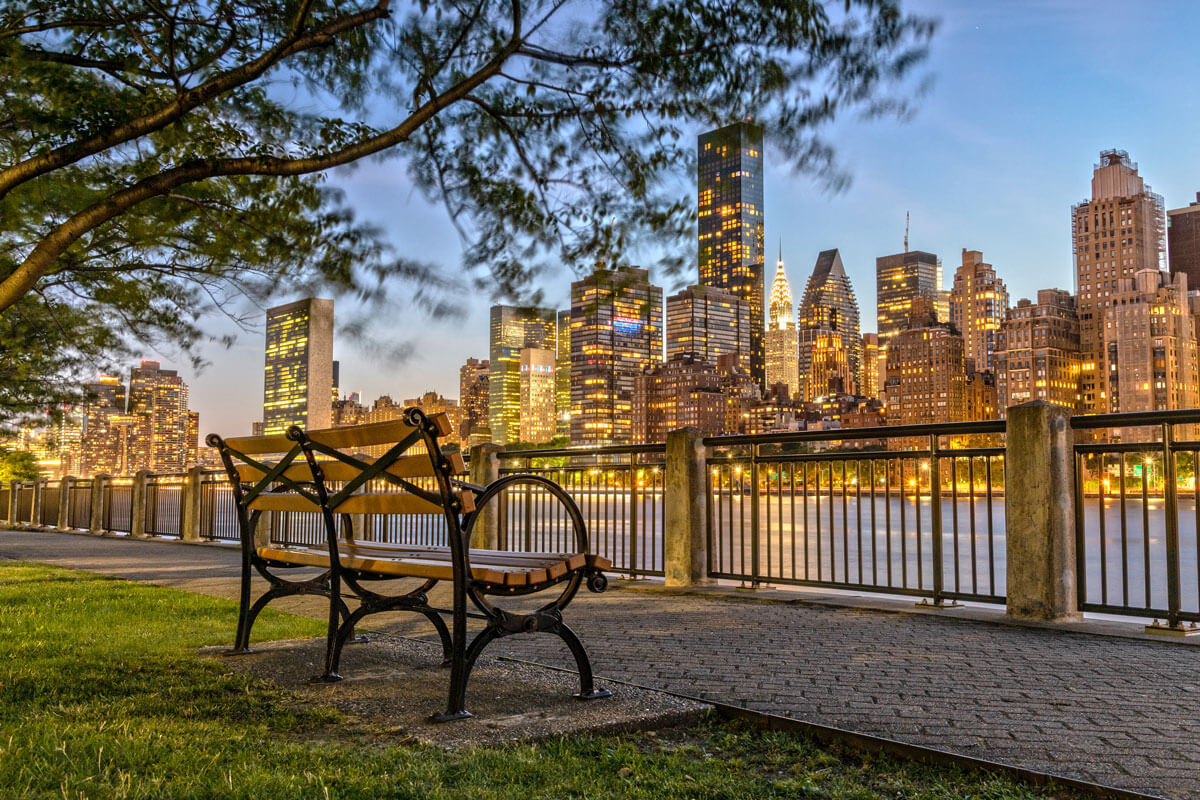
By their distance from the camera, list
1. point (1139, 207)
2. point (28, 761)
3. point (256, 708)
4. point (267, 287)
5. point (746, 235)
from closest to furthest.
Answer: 1. point (28, 761)
2. point (256, 708)
3. point (746, 235)
4. point (267, 287)
5. point (1139, 207)

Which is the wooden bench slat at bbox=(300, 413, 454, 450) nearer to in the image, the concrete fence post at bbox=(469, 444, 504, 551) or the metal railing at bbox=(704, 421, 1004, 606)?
the metal railing at bbox=(704, 421, 1004, 606)

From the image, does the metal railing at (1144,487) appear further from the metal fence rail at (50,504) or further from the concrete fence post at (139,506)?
the metal fence rail at (50,504)

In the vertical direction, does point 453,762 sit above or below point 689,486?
below

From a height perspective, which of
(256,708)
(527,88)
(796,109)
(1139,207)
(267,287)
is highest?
(1139,207)

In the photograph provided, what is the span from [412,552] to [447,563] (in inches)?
24.9

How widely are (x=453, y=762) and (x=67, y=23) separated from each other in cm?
628

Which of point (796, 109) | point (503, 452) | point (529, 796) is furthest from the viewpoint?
point (503, 452)

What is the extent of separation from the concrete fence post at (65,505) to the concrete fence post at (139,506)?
195 inches

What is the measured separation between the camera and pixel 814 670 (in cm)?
489

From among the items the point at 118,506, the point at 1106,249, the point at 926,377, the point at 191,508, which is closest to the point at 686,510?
the point at 191,508

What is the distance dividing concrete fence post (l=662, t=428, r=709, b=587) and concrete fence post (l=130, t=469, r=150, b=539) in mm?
13367

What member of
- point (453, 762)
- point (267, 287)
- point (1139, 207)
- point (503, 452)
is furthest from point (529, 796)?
point (1139, 207)

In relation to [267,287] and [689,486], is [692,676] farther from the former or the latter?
[267,287]

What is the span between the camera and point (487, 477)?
422 inches
